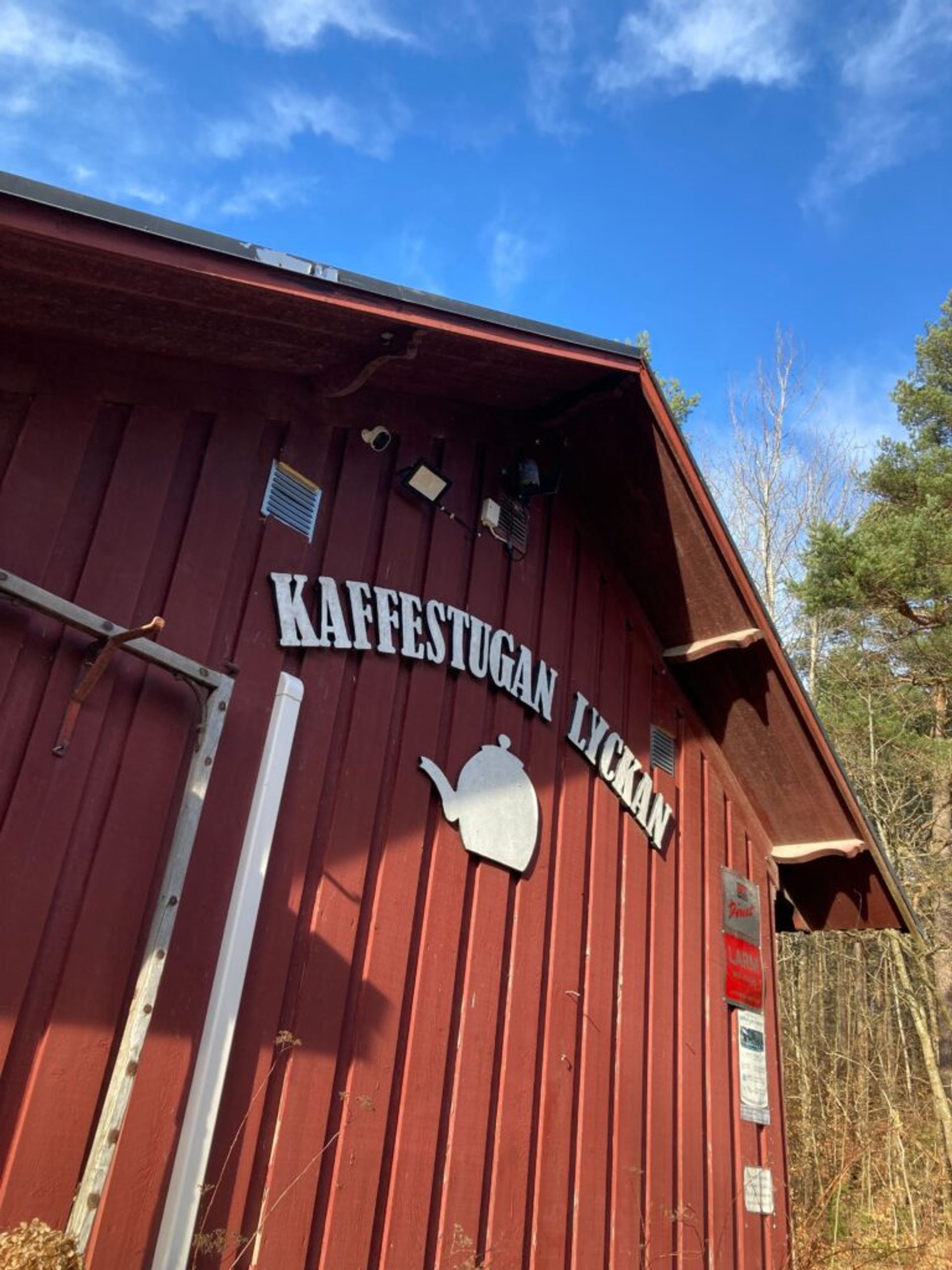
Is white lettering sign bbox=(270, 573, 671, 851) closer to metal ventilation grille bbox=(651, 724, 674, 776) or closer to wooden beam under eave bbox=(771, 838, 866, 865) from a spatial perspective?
metal ventilation grille bbox=(651, 724, 674, 776)

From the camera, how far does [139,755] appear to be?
11.7 ft

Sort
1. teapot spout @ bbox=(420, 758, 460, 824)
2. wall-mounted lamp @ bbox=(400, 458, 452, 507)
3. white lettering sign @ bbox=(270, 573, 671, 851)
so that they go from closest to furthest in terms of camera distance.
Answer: white lettering sign @ bbox=(270, 573, 671, 851), teapot spout @ bbox=(420, 758, 460, 824), wall-mounted lamp @ bbox=(400, 458, 452, 507)

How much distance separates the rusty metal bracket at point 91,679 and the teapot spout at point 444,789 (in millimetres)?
1609

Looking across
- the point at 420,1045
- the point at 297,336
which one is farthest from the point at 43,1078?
the point at 297,336

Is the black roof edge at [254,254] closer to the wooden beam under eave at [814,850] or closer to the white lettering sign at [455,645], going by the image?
the white lettering sign at [455,645]

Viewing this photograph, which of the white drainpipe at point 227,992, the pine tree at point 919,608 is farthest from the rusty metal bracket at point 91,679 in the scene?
the pine tree at point 919,608

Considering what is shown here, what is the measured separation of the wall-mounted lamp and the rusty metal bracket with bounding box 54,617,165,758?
6.43 feet

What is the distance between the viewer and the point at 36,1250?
2.01 metres

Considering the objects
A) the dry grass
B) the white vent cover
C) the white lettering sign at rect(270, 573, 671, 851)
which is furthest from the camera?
the white vent cover

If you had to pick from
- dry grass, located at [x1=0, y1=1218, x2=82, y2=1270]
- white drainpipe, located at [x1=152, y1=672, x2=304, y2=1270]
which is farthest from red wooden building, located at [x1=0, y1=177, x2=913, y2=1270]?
dry grass, located at [x1=0, y1=1218, x2=82, y2=1270]

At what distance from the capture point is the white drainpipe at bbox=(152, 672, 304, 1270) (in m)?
3.07

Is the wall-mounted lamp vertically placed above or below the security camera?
below

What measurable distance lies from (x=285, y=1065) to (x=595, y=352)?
11.7ft

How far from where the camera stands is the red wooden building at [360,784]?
3.26 m
